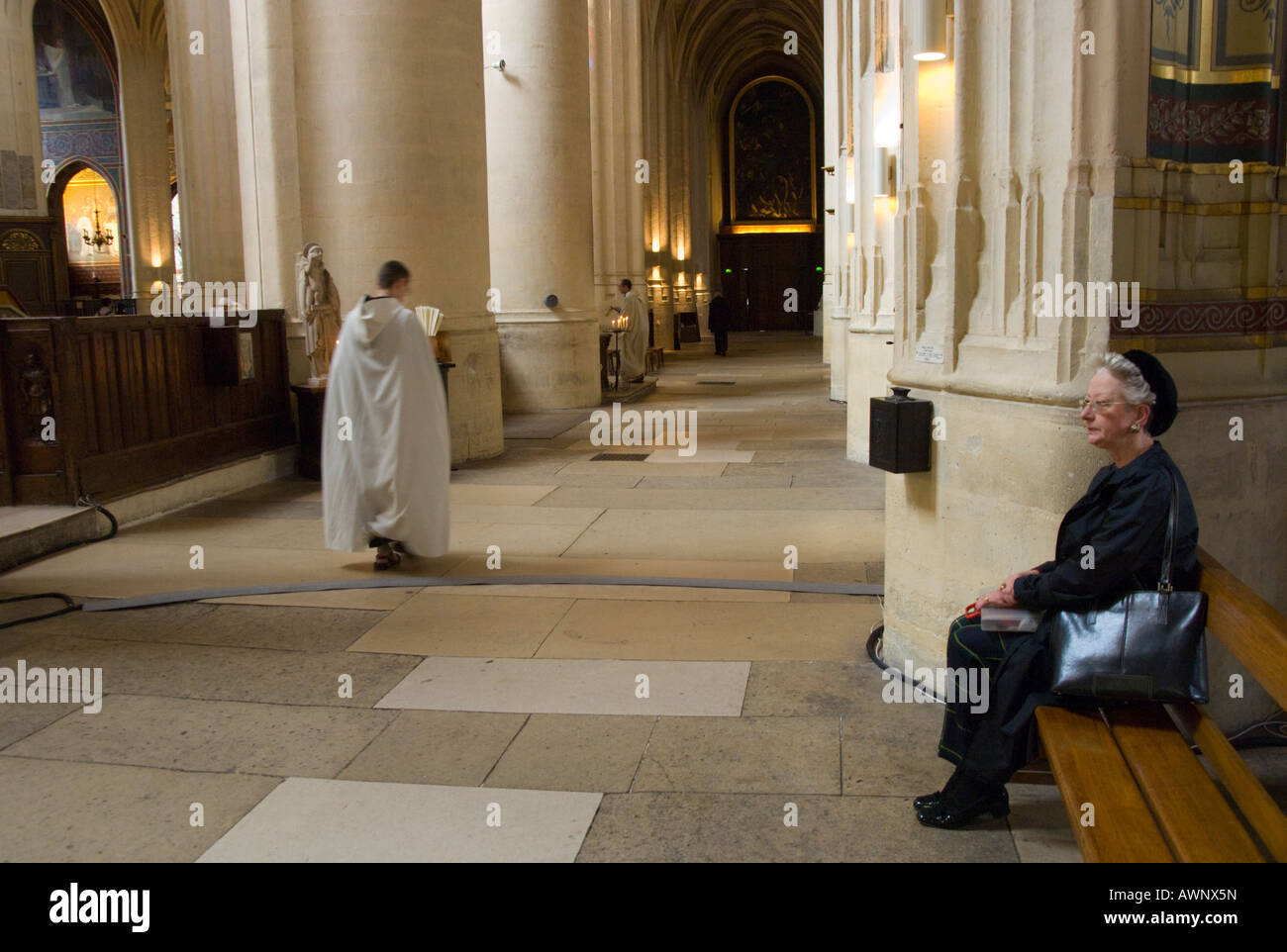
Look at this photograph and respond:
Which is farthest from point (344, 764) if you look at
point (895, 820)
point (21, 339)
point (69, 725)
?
point (21, 339)

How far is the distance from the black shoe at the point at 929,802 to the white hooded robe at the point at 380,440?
433 cm

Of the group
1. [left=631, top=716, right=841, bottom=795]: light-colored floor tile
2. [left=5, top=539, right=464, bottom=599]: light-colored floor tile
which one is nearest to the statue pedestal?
[left=5, top=539, right=464, bottom=599]: light-colored floor tile

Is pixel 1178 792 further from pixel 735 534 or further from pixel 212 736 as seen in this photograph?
pixel 735 534

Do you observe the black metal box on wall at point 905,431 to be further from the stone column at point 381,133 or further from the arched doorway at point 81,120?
the arched doorway at point 81,120

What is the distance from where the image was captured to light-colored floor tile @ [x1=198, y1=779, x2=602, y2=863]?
12.2ft

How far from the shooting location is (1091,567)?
11.5ft

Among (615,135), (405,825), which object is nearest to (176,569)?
(405,825)

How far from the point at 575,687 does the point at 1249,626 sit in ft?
9.59

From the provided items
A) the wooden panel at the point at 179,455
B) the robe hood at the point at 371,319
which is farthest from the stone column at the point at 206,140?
the robe hood at the point at 371,319

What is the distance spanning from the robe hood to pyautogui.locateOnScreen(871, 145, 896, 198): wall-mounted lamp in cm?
521

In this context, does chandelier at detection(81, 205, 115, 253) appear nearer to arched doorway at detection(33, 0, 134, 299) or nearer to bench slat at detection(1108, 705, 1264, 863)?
arched doorway at detection(33, 0, 134, 299)

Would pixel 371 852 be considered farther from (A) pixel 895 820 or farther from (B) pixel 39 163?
(B) pixel 39 163

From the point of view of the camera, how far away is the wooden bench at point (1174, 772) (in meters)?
2.98

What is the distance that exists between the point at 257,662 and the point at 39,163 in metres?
17.7
